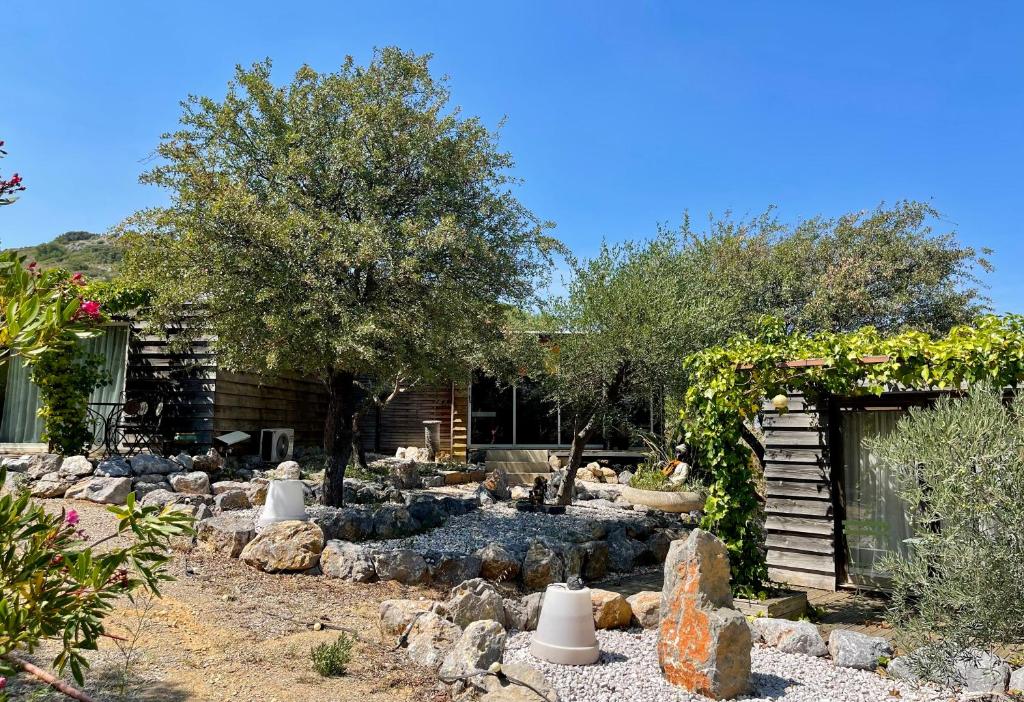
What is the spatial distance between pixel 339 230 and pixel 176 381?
20.0 ft

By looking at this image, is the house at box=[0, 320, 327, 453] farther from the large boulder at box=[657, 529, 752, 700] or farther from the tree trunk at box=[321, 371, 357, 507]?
the large boulder at box=[657, 529, 752, 700]

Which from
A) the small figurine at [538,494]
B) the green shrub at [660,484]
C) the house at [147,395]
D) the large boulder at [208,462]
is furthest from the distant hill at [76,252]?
the green shrub at [660,484]

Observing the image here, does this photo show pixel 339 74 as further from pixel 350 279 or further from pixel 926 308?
pixel 926 308

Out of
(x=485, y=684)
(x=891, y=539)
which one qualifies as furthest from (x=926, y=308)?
(x=485, y=684)

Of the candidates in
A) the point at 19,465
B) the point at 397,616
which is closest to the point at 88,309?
the point at 397,616

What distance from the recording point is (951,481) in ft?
11.3

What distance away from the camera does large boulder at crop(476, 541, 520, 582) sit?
6.93m

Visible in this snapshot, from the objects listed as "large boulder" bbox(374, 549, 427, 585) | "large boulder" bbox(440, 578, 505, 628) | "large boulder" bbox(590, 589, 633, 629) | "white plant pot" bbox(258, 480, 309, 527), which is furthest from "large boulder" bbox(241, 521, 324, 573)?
"large boulder" bbox(590, 589, 633, 629)

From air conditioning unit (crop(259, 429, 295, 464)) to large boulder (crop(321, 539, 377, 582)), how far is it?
633cm

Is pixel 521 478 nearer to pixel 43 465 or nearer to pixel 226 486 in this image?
pixel 226 486

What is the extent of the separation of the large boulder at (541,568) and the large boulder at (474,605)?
1723 mm

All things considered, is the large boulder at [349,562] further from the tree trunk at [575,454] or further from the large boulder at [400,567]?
the tree trunk at [575,454]

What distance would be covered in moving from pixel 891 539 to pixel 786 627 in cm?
241

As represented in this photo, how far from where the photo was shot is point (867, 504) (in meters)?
6.91
